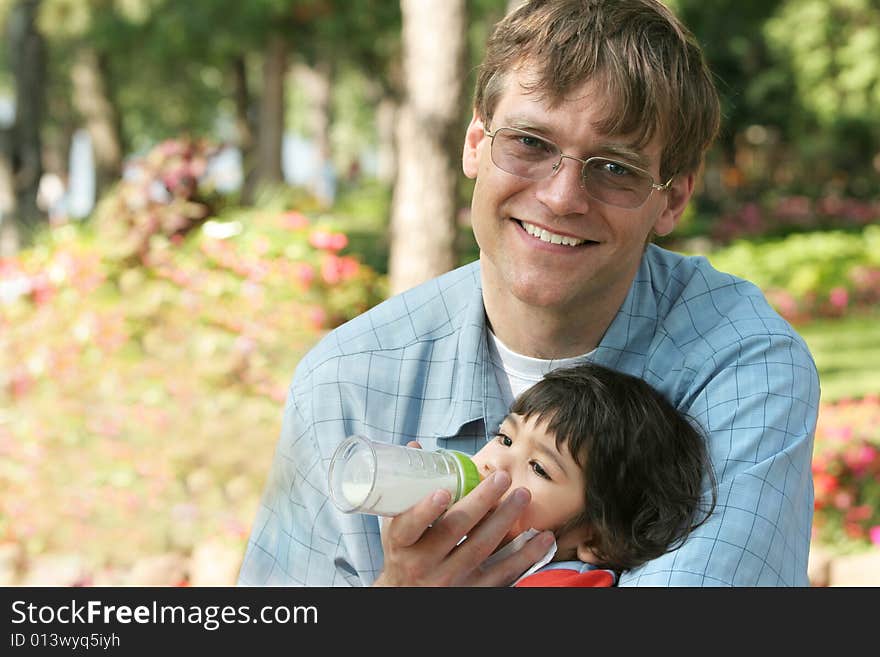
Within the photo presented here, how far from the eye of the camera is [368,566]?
2.25m

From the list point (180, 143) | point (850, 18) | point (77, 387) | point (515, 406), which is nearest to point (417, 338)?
point (515, 406)

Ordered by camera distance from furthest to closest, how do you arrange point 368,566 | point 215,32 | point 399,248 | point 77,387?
point 215,32
point 399,248
point 77,387
point 368,566

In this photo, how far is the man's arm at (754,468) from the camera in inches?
74.6

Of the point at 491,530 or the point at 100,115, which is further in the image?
the point at 100,115

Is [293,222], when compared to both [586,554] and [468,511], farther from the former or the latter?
[468,511]

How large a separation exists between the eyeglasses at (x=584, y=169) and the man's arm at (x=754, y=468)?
0.37 meters

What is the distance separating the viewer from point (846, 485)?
541 centimetres

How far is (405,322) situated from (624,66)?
2.36ft

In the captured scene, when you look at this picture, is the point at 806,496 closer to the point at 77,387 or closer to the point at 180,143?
the point at 77,387

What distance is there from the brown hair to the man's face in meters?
0.03

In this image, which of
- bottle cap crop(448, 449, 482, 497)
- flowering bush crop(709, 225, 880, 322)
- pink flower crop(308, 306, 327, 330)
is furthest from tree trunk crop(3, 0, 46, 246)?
bottle cap crop(448, 449, 482, 497)

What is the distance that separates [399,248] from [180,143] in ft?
5.24

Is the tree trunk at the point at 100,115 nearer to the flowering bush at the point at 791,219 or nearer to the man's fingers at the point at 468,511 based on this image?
the flowering bush at the point at 791,219

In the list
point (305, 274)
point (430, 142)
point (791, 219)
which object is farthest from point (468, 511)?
point (791, 219)
